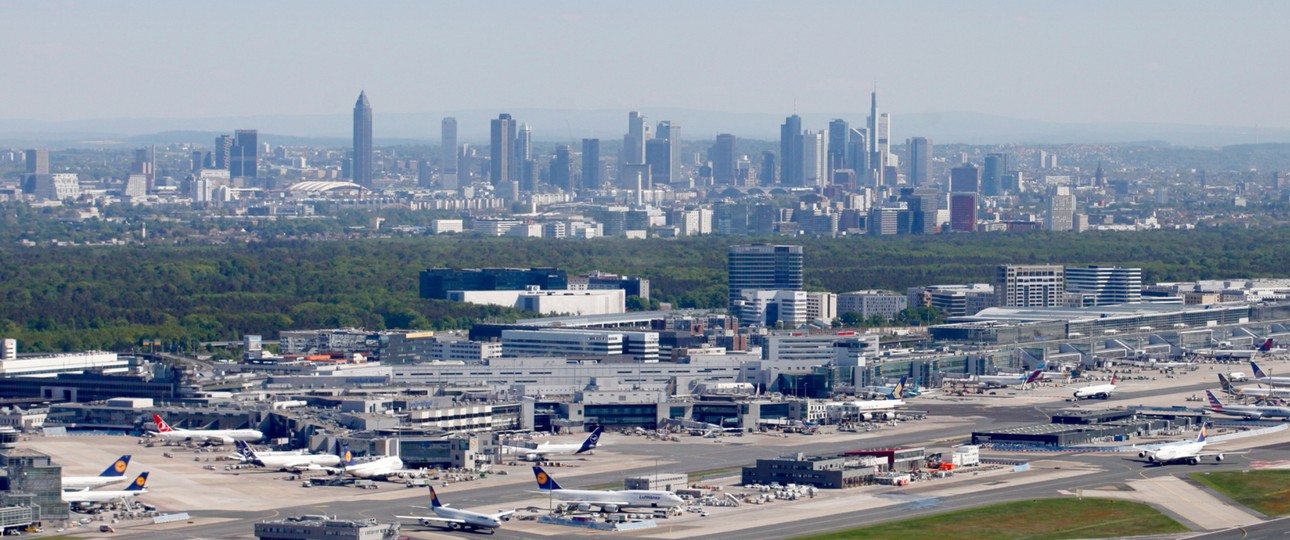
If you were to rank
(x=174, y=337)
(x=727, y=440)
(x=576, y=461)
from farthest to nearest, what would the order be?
1. (x=174, y=337)
2. (x=727, y=440)
3. (x=576, y=461)

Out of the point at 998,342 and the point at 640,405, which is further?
the point at 998,342

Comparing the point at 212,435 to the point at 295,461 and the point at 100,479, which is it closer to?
the point at 295,461

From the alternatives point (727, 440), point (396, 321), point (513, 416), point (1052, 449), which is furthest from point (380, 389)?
point (396, 321)

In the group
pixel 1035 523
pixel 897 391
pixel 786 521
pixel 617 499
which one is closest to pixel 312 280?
pixel 897 391

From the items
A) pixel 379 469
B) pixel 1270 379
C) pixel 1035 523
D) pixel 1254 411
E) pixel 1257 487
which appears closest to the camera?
pixel 1035 523

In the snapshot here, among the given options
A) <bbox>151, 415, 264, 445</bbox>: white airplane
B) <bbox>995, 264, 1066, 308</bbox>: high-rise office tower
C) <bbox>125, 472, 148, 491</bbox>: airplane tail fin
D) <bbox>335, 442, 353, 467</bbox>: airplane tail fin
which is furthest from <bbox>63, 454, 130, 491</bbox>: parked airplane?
<bbox>995, 264, 1066, 308</bbox>: high-rise office tower

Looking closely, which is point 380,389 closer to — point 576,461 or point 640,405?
point 640,405

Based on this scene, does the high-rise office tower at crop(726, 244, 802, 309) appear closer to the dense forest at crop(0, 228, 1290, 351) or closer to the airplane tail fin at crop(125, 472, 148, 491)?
the dense forest at crop(0, 228, 1290, 351)
